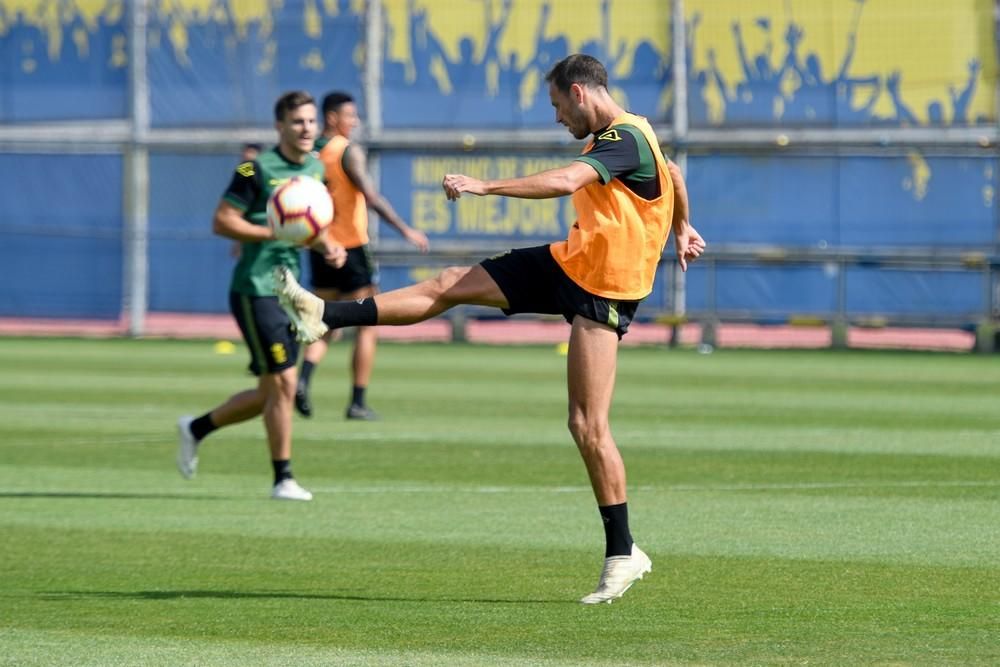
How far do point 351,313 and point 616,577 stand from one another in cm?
158

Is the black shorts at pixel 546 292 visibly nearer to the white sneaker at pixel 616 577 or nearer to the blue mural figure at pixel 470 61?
the white sneaker at pixel 616 577

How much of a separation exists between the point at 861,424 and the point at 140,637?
9244 mm

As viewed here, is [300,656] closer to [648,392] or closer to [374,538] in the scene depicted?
[374,538]

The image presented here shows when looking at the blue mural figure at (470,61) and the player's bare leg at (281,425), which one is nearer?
the player's bare leg at (281,425)

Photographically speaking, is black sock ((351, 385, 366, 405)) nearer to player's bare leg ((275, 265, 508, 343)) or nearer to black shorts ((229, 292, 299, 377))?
black shorts ((229, 292, 299, 377))

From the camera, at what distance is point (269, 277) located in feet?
37.1

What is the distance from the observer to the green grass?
6.77 meters

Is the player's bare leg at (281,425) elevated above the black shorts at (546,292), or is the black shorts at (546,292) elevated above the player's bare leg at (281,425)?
the black shorts at (546,292)

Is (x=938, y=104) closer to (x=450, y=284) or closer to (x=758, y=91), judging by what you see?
(x=758, y=91)

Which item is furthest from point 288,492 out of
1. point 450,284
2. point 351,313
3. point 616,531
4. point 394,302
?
point 616,531

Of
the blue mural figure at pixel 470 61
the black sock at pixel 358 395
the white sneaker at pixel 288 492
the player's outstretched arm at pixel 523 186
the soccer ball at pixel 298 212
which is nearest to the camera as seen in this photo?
the player's outstretched arm at pixel 523 186

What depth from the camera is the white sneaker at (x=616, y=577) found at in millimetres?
7531

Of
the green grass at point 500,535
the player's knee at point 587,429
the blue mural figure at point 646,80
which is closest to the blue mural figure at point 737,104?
the blue mural figure at point 646,80

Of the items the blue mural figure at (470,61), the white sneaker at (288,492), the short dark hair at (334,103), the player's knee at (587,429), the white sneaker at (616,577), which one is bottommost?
the white sneaker at (288,492)
